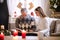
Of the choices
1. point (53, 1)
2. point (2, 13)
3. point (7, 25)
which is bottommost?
point (7, 25)

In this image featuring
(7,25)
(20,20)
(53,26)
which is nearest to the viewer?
(53,26)

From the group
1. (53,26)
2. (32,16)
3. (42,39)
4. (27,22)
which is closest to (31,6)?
(32,16)

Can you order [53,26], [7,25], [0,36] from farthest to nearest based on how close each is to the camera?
[7,25] → [53,26] → [0,36]

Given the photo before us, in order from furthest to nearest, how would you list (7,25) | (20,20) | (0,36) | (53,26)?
(7,25), (20,20), (53,26), (0,36)

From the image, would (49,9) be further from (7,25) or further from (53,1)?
(7,25)

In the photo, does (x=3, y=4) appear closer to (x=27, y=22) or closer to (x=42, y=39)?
(x=27, y=22)

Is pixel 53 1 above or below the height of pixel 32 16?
above

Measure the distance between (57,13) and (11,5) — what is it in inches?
63.7

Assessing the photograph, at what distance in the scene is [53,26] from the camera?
527 cm

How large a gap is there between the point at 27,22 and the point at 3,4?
1030mm

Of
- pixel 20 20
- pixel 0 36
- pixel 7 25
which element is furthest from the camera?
pixel 7 25

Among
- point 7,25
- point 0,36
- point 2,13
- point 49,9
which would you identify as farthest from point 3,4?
point 0,36

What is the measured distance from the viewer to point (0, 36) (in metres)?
2.43

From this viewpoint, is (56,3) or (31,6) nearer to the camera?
(56,3)
